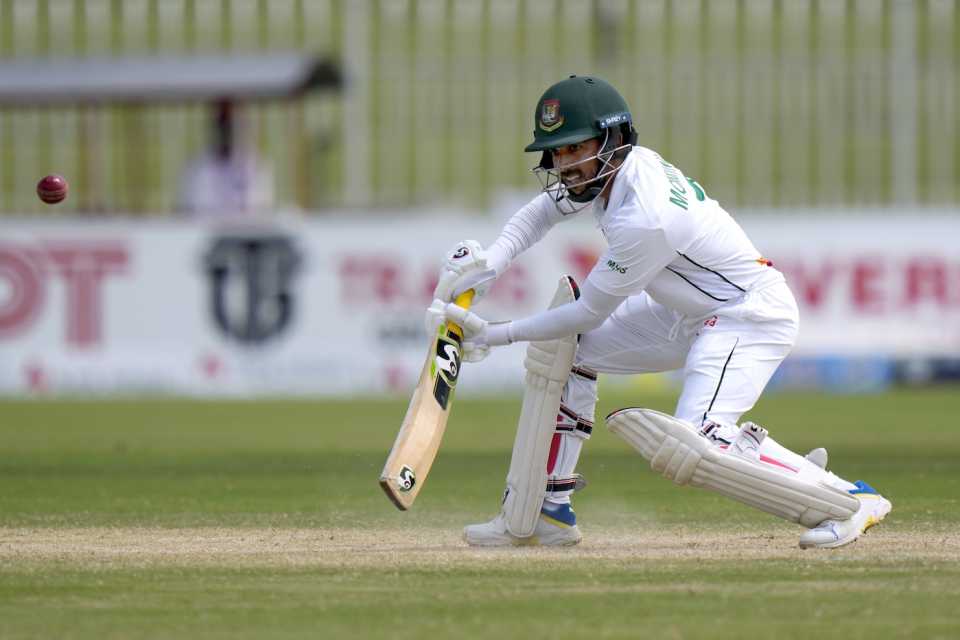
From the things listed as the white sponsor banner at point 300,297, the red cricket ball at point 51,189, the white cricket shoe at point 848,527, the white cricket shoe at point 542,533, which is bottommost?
the white sponsor banner at point 300,297

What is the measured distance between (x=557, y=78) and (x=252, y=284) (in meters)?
4.83

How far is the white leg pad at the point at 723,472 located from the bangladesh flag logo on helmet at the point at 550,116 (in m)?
0.94

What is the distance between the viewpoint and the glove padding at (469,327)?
5.44 metres

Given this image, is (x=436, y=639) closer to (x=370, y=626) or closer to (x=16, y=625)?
(x=370, y=626)

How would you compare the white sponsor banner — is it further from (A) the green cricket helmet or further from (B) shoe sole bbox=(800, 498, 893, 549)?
(B) shoe sole bbox=(800, 498, 893, 549)

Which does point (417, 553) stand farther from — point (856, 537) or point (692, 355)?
point (856, 537)

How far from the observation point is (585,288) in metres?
5.27

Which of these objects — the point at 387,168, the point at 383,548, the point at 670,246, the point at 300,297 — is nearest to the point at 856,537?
the point at 670,246

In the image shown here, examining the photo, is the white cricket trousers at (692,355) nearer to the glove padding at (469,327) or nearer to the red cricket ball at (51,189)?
the glove padding at (469,327)

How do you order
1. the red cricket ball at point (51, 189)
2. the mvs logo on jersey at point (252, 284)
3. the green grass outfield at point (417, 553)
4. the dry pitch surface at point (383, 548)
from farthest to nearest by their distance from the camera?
the mvs logo on jersey at point (252, 284), the red cricket ball at point (51, 189), the dry pitch surface at point (383, 548), the green grass outfield at point (417, 553)

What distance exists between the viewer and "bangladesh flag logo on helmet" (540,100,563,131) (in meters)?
5.34

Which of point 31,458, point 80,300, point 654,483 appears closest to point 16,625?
point 654,483

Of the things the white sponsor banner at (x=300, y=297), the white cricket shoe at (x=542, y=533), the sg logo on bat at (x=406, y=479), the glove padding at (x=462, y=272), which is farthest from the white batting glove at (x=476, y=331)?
the white sponsor banner at (x=300, y=297)

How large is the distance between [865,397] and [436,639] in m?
9.91
